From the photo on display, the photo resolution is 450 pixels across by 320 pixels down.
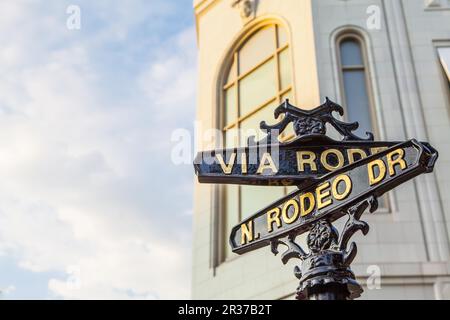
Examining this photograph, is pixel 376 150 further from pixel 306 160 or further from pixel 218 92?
pixel 218 92

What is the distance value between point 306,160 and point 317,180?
247mm

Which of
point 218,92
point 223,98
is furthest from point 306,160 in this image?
point 218,92

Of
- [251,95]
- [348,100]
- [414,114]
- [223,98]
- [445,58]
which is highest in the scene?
[223,98]

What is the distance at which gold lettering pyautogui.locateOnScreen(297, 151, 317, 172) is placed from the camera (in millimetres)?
4321

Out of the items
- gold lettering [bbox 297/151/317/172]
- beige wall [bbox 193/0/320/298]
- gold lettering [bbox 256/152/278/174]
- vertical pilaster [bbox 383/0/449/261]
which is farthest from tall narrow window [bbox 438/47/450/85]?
gold lettering [bbox 256/152/278/174]

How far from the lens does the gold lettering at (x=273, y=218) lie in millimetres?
4367

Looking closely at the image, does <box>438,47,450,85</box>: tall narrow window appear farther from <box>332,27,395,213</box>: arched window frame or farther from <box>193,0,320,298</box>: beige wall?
<box>193,0,320,298</box>: beige wall

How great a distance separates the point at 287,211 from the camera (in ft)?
Result: 14.2

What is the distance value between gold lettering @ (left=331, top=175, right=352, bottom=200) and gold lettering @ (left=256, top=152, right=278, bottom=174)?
0.51 metres

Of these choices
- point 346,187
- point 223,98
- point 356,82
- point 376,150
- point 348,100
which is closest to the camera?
point 346,187
